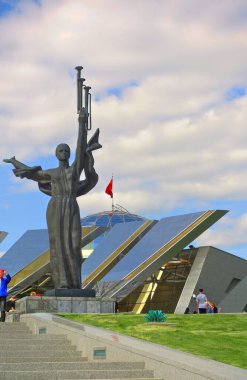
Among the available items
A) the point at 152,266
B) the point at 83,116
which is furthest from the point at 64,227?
the point at 152,266

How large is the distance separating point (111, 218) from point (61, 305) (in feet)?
140

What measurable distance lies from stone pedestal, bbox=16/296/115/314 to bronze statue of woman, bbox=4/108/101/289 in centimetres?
74

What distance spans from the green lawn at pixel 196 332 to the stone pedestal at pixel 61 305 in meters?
2.61

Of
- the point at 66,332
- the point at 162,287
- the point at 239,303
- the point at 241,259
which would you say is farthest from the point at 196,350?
the point at 162,287

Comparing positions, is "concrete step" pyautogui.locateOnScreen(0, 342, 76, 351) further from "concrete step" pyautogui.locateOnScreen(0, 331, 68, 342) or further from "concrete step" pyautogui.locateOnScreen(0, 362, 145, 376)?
"concrete step" pyautogui.locateOnScreen(0, 362, 145, 376)

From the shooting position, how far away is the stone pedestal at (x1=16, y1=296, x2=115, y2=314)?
17.9m

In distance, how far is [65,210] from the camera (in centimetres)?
1903

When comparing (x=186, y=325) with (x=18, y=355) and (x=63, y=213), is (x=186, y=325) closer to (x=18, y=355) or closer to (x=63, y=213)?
(x=18, y=355)

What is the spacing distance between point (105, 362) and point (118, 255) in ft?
88.6

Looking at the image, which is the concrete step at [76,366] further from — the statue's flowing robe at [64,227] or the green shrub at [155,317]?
the statue's flowing robe at [64,227]

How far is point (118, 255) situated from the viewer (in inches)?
1432

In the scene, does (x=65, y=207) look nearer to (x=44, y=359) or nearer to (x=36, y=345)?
(x=36, y=345)

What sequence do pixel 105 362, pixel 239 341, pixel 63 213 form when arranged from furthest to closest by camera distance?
pixel 63 213 < pixel 239 341 < pixel 105 362

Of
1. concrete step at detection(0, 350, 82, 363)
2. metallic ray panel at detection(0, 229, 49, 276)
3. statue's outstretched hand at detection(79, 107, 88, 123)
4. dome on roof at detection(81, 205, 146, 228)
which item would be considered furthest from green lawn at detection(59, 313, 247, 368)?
dome on roof at detection(81, 205, 146, 228)
